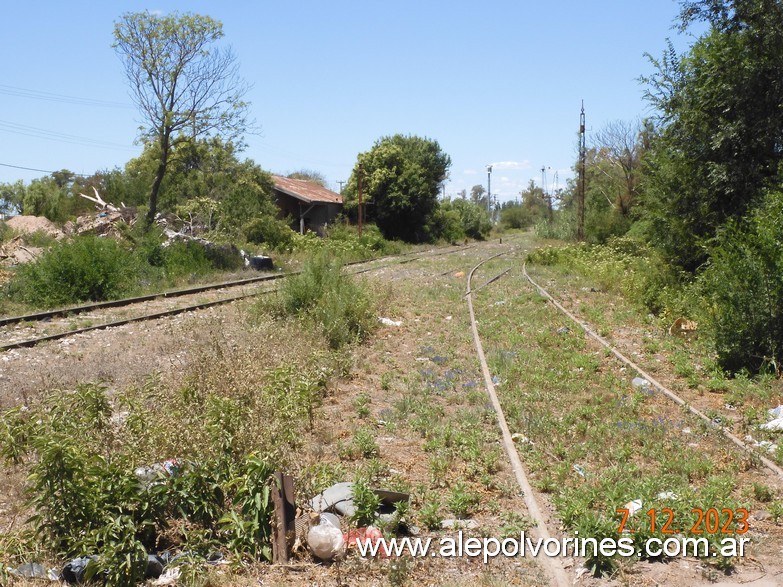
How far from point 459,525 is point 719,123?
35.8 ft

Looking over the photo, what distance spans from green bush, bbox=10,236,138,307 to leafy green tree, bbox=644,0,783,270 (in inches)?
530

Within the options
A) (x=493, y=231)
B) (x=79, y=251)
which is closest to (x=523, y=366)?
(x=79, y=251)

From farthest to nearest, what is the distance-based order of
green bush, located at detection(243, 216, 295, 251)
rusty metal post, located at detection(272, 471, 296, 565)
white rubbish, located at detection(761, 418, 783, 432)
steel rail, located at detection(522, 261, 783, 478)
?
1. green bush, located at detection(243, 216, 295, 251)
2. white rubbish, located at detection(761, 418, 783, 432)
3. steel rail, located at detection(522, 261, 783, 478)
4. rusty metal post, located at detection(272, 471, 296, 565)

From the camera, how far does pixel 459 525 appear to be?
4945 millimetres

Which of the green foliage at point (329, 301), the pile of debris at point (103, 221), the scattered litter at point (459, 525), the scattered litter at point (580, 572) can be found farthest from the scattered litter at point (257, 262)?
the scattered litter at point (580, 572)

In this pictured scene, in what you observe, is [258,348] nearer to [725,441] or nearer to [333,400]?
[333,400]

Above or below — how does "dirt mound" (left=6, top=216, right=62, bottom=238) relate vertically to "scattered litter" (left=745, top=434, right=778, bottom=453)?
above

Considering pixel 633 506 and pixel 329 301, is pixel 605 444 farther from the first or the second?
pixel 329 301

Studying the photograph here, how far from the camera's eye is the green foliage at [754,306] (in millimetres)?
9109

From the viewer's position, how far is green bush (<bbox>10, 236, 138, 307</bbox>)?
684 inches

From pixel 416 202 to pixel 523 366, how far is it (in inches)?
1721

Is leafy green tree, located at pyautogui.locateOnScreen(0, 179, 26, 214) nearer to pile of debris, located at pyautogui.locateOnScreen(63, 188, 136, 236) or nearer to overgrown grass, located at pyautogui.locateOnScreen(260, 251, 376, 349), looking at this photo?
pile of debris, located at pyautogui.locateOnScreen(63, 188, 136, 236)

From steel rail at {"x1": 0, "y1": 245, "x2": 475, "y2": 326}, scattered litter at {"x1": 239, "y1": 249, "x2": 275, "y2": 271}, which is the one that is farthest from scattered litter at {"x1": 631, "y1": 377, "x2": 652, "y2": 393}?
scattered litter at {"x1": 239, "y1": 249, "x2": 275, "y2": 271}

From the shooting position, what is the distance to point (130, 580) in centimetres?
423
